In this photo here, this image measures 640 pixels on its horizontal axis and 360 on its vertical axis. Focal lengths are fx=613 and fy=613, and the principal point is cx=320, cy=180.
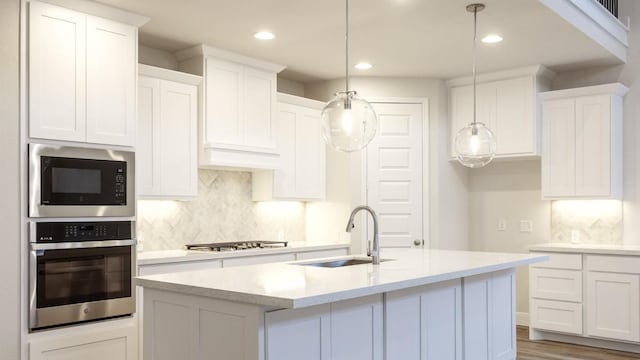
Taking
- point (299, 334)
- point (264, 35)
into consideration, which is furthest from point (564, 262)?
point (299, 334)

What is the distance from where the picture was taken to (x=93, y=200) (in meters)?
3.98

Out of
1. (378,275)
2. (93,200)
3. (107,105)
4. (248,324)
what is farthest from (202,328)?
(107,105)

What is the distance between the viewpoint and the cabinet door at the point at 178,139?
4805 millimetres

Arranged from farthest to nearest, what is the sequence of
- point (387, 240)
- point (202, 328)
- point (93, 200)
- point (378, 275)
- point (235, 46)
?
point (387, 240) < point (235, 46) < point (93, 200) < point (378, 275) < point (202, 328)

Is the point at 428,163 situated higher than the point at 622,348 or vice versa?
the point at 428,163

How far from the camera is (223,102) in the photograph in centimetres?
521

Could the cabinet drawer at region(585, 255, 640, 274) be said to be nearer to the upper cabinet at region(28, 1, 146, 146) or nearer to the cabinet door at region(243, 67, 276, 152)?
the cabinet door at region(243, 67, 276, 152)

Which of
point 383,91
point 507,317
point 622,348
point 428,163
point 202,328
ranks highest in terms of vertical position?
point 383,91

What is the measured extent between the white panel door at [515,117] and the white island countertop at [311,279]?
91.3 inches

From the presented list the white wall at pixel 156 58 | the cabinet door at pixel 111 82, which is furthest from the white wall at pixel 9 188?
the white wall at pixel 156 58

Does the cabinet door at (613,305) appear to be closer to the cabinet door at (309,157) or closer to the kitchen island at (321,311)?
the kitchen island at (321,311)

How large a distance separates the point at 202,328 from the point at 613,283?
13.4 feet

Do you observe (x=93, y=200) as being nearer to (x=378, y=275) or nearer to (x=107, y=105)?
(x=107, y=105)

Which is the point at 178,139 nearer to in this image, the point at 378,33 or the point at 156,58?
the point at 156,58
